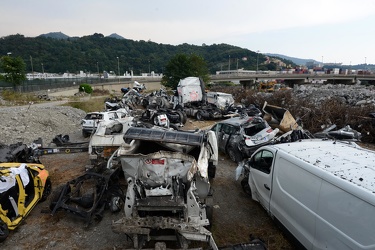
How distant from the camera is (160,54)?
11450 cm

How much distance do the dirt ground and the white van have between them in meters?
0.52

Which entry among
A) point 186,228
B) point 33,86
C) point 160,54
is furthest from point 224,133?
point 160,54

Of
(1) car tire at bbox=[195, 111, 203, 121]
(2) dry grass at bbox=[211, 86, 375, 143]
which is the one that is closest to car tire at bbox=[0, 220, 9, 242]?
(2) dry grass at bbox=[211, 86, 375, 143]

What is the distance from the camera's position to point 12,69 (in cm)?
3122

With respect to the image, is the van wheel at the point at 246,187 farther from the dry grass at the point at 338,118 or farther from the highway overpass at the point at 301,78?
the highway overpass at the point at 301,78

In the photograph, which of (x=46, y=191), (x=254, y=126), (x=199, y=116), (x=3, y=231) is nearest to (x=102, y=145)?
(x=46, y=191)

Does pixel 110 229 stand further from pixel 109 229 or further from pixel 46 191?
pixel 46 191

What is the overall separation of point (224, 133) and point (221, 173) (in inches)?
78.2

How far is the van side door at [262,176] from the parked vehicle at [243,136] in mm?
2324

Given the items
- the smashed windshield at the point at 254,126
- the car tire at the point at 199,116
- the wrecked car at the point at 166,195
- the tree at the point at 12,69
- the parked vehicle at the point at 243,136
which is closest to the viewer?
the wrecked car at the point at 166,195

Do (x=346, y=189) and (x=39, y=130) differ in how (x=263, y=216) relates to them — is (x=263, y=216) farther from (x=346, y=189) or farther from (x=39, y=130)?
(x=39, y=130)

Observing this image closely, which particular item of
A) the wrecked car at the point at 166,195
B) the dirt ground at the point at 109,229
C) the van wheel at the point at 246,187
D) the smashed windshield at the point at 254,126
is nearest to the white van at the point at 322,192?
the dirt ground at the point at 109,229

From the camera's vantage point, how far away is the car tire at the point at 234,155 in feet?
28.0

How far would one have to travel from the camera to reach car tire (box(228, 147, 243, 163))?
8534 millimetres
